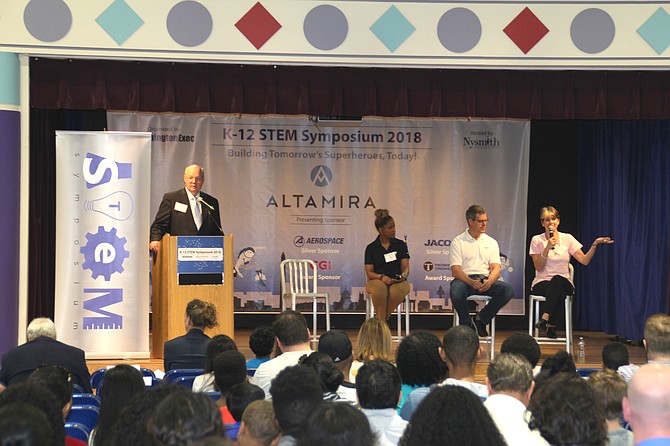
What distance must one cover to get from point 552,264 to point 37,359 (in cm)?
447

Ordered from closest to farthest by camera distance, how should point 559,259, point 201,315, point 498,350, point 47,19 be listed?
1. point 201,315
2. point 47,19
3. point 559,259
4. point 498,350

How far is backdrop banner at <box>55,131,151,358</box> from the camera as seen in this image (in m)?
6.61

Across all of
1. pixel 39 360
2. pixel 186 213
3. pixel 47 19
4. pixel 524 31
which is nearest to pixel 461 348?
pixel 39 360

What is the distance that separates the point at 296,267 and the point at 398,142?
1753 millimetres

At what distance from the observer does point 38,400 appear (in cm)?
238

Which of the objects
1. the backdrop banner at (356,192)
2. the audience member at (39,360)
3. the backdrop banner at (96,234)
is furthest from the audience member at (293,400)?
the backdrop banner at (356,192)

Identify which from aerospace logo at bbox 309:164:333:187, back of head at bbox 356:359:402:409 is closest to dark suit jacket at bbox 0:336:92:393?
back of head at bbox 356:359:402:409

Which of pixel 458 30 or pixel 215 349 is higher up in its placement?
pixel 458 30

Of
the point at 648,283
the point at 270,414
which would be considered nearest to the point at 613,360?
the point at 270,414

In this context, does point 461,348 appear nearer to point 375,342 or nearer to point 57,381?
point 375,342

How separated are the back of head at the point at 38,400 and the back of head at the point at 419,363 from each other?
5.54ft

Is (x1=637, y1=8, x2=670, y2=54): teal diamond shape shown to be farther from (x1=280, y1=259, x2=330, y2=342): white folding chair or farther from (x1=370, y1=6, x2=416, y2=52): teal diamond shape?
(x1=280, y1=259, x2=330, y2=342): white folding chair

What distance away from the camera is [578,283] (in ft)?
32.1

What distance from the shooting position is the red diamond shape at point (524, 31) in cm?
709
